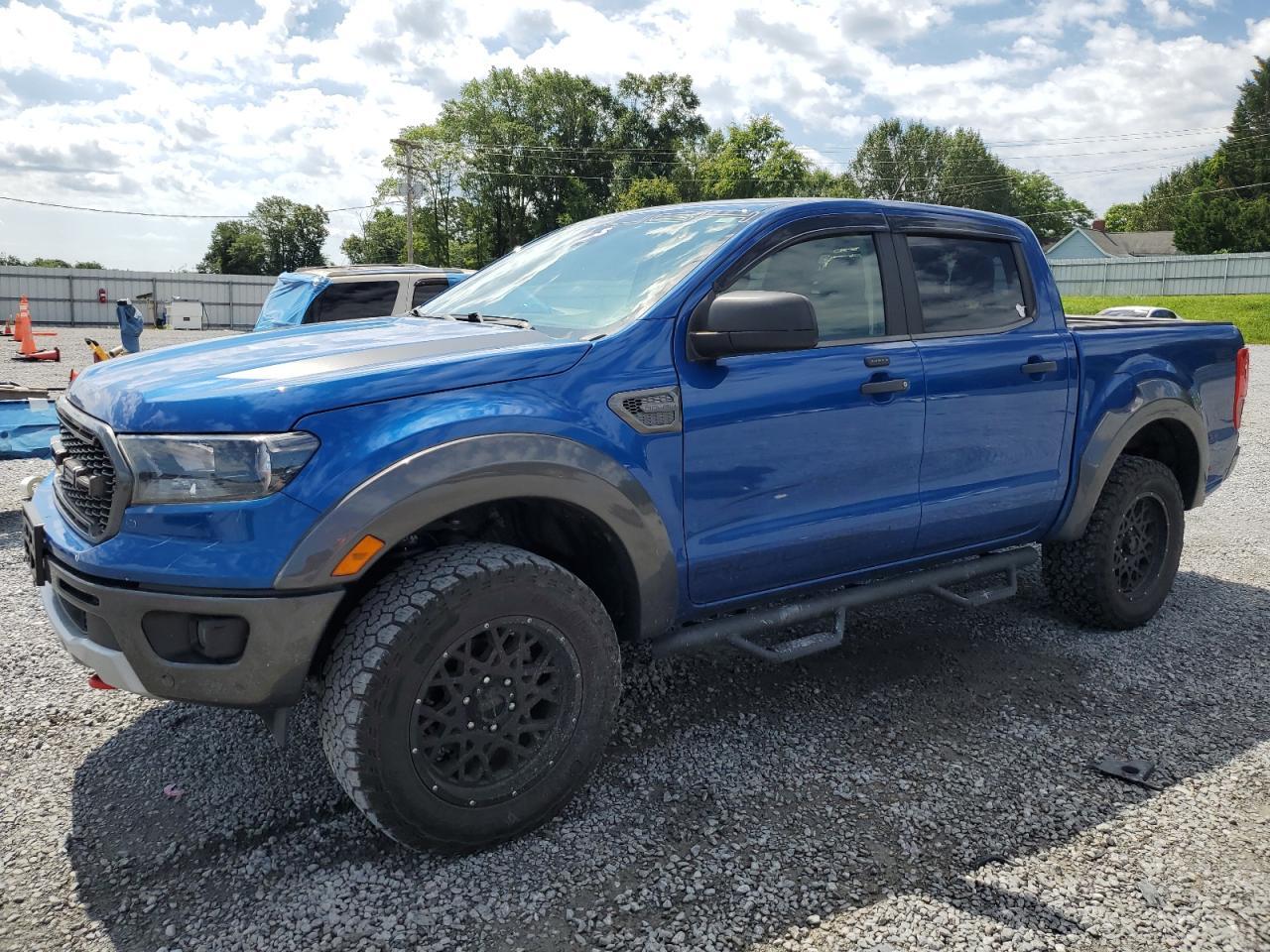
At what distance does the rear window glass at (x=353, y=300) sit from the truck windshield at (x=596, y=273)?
23.1ft

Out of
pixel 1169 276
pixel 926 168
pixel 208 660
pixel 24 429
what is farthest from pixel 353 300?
pixel 926 168

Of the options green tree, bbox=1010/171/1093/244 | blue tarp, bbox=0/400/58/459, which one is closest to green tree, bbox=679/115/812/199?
green tree, bbox=1010/171/1093/244

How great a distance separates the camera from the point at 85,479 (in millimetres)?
2557

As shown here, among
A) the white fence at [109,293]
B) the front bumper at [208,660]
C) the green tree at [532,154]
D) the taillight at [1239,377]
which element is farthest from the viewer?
the green tree at [532,154]

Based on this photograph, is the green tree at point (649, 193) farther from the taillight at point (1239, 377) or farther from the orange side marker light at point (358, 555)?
the orange side marker light at point (358, 555)

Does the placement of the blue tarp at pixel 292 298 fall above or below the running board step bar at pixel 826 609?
above

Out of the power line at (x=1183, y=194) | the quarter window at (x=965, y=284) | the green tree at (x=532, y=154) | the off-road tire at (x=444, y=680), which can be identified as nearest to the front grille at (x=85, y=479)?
the off-road tire at (x=444, y=680)

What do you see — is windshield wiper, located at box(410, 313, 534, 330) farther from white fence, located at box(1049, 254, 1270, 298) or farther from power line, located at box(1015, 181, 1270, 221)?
white fence, located at box(1049, 254, 1270, 298)

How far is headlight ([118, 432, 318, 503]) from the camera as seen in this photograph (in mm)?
2346

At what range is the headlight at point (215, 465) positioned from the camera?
2.35m

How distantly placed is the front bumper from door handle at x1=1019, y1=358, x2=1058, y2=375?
2870mm

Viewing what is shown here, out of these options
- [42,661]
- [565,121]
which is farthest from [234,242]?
[42,661]

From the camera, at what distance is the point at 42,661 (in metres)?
3.98

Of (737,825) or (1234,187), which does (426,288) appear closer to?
(737,825)
